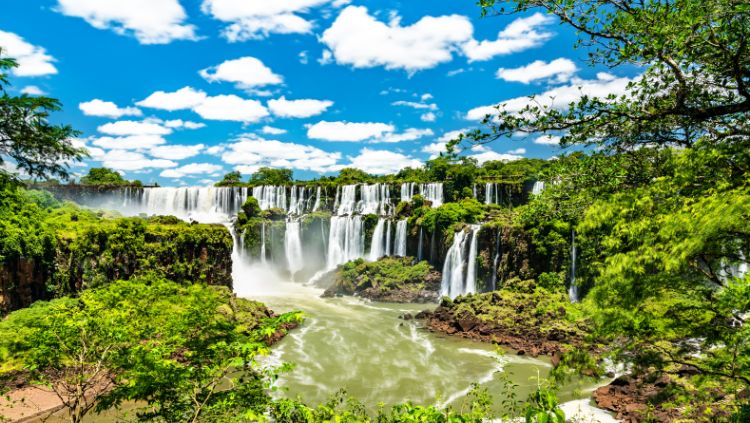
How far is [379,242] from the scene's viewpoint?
46844 millimetres

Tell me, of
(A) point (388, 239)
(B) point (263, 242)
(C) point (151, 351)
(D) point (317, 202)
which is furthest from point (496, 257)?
(C) point (151, 351)

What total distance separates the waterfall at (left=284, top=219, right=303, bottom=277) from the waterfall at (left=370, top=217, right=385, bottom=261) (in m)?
9.09

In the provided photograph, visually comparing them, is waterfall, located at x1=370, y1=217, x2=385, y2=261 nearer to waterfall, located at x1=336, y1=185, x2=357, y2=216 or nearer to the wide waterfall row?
the wide waterfall row

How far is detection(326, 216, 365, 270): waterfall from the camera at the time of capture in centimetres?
4809

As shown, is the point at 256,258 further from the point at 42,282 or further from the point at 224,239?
the point at 42,282

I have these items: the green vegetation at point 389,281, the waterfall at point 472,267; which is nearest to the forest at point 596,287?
the waterfall at point 472,267

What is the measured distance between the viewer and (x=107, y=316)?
28.7ft

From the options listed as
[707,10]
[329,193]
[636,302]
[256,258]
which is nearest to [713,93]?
[707,10]

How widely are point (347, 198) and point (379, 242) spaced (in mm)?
12873

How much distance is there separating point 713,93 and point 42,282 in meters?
26.9

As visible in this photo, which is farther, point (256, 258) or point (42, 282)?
point (256, 258)

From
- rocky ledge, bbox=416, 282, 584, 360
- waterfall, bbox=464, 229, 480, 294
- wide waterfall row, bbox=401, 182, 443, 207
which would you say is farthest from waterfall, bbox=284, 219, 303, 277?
rocky ledge, bbox=416, 282, 584, 360

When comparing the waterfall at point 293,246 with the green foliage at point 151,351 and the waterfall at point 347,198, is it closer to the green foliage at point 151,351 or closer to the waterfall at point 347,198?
the waterfall at point 347,198

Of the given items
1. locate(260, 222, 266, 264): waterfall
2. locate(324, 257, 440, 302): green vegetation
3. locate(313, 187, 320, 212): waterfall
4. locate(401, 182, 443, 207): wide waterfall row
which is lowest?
locate(324, 257, 440, 302): green vegetation
